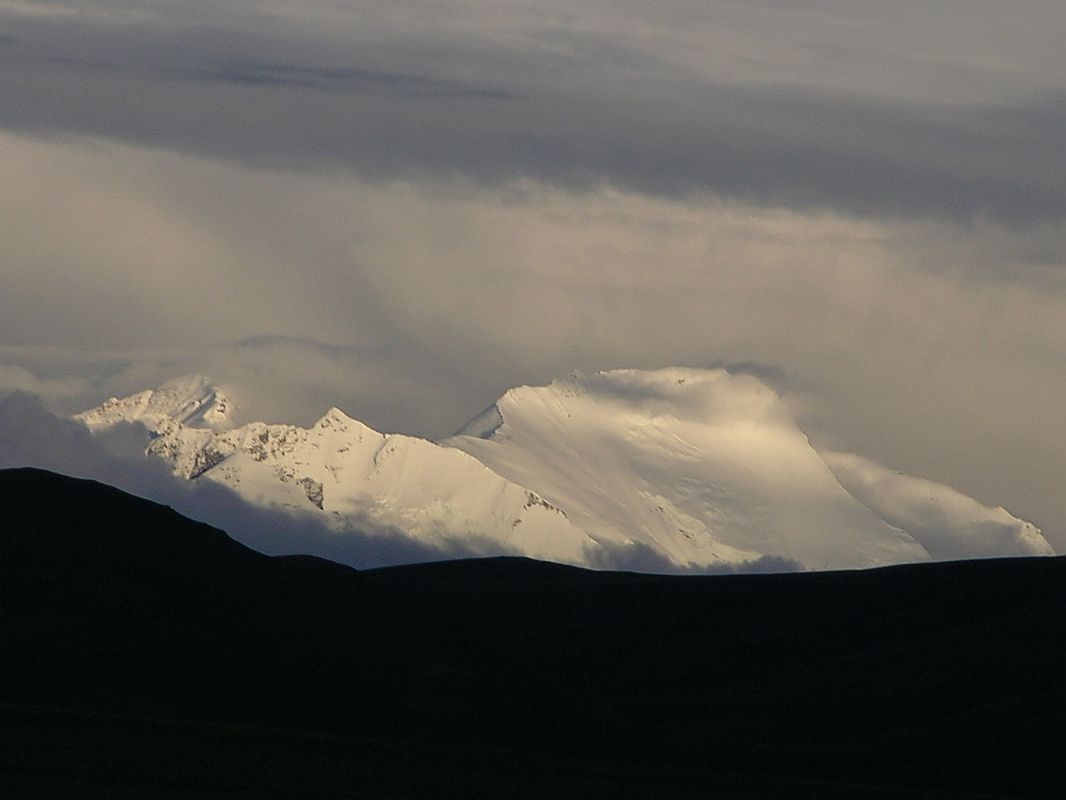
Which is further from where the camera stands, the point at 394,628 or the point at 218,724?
the point at 394,628

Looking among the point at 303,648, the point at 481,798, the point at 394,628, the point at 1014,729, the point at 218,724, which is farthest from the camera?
the point at 394,628

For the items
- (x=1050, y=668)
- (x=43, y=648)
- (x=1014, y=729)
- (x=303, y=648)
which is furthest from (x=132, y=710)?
(x=1050, y=668)

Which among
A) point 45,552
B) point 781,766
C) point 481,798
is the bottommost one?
point 481,798

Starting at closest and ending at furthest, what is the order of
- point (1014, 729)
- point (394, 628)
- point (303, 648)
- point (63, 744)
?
point (63, 744)
point (1014, 729)
point (303, 648)
point (394, 628)

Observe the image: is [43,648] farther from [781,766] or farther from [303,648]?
[781,766]

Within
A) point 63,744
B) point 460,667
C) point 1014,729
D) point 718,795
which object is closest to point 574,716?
point 460,667

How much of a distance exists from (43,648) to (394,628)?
37.5 m

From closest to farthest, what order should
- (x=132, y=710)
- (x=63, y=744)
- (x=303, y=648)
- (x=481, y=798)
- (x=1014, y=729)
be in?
(x=481, y=798), (x=63, y=744), (x=132, y=710), (x=1014, y=729), (x=303, y=648)

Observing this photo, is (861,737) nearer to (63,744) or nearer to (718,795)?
(718,795)

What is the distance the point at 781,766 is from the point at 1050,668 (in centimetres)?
3422

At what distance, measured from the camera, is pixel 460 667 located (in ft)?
609

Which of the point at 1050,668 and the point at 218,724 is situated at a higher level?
the point at 1050,668

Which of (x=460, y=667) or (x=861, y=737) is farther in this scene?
(x=460, y=667)

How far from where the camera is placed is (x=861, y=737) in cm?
17375
